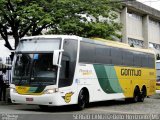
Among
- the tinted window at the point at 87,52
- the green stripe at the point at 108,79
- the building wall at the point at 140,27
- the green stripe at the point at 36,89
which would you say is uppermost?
the building wall at the point at 140,27

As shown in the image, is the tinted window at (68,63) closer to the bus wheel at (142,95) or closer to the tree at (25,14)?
the tree at (25,14)

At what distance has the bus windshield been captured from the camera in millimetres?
17625

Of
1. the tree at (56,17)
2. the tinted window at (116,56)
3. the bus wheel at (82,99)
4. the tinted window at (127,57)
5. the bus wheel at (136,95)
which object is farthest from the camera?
the bus wheel at (136,95)

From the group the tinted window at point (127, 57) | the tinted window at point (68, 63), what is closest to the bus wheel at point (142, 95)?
the tinted window at point (127, 57)

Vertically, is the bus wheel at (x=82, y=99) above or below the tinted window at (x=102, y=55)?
below

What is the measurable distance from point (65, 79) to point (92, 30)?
8498 mm

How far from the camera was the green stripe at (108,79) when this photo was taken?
2077 cm

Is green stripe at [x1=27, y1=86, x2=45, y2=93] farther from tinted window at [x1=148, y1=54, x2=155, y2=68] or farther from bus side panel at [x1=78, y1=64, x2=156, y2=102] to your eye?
tinted window at [x1=148, y1=54, x2=155, y2=68]

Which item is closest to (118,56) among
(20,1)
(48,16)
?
(48,16)

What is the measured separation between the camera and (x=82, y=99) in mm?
19031

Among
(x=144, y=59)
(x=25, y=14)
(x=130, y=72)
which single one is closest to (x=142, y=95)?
(x=144, y=59)

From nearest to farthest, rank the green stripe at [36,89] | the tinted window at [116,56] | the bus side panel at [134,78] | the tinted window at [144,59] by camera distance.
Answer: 1. the green stripe at [36,89]
2. the tinted window at [116,56]
3. the bus side panel at [134,78]
4. the tinted window at [144,59]

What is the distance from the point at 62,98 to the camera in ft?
58.0

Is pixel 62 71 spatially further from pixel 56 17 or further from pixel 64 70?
pixel 56 17
